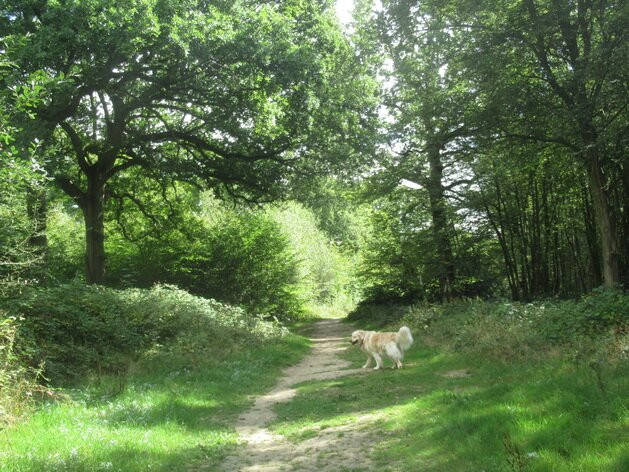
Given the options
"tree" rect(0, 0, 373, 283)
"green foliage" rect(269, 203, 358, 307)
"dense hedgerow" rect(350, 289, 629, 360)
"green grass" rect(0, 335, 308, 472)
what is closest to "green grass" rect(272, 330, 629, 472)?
"dense hedgerow" rect(350, 289, 629, 360)

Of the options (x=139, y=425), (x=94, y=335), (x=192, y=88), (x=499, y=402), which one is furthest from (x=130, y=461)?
(x=192, y=88)

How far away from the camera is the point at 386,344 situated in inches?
480

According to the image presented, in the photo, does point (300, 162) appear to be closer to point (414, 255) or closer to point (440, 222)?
point (440, 222)

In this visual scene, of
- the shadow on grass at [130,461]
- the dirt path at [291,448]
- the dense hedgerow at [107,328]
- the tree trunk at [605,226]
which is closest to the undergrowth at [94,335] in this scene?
the dense hedgerow at [107,328]

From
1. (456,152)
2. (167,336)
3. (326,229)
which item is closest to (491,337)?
(167,336)

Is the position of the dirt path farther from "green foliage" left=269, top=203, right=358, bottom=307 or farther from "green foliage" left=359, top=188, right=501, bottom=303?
"green foliage" left=269, top=203, right=358, bottom=307

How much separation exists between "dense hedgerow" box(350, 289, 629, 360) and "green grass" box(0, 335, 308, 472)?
531 centimetres

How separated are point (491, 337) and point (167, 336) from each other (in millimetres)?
8833

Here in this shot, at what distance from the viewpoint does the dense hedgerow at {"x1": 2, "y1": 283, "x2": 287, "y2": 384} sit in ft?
32.7

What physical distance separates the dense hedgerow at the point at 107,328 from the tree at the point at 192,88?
4.14 metres

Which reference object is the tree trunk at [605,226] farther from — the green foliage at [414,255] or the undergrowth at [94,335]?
the undergrowth at [94,335]

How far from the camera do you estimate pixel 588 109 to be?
12930 millimetres

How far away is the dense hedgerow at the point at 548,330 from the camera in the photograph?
8.88 meters

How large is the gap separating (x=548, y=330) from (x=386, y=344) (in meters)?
3.64
